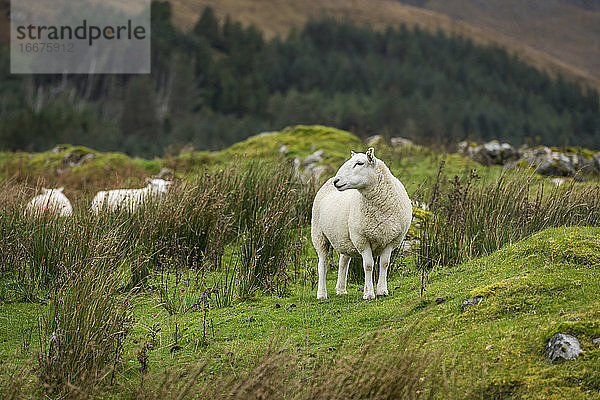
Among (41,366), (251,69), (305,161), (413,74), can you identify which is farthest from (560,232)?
(413,74)

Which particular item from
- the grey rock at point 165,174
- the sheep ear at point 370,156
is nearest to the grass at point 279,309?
the sheep ear at point 370,156

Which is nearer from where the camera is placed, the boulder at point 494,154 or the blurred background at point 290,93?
the boulder at point 494,154

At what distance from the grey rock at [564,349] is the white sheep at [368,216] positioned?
102 inches

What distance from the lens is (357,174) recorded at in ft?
21.1

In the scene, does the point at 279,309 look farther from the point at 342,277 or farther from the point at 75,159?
the point at 75,159

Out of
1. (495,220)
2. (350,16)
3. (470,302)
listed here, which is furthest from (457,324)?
(350,16)

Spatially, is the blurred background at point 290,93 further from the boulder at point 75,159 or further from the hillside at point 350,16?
the hillside at point 350,16

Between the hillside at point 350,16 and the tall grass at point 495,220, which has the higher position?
the hillside at point 350,16

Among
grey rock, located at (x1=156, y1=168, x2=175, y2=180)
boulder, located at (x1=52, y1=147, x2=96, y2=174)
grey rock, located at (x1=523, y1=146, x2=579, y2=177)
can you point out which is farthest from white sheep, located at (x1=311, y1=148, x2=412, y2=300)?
boulder, located at (x1=52, y1=147, x2=96, y2=174)

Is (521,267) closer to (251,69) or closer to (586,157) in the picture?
(586,157)

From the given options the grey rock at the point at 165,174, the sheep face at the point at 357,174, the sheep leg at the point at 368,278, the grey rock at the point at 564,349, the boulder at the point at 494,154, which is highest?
the sheep face at the point at 357,174

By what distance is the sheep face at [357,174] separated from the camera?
20.9 ft

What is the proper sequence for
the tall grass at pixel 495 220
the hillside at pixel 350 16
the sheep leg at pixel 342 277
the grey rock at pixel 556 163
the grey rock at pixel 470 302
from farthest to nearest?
1. the hillside at pixel 350 16
2. the grey rock at pixel 556 163
3. the tall grass at pixel 495 220
4. the sheep leg at pixel 342 277
5. the grey rock at pixel 470 302

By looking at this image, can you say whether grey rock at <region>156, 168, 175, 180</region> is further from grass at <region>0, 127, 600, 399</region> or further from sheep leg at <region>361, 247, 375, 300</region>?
sheep leg at <region>361, 247, 375, 300</region>
